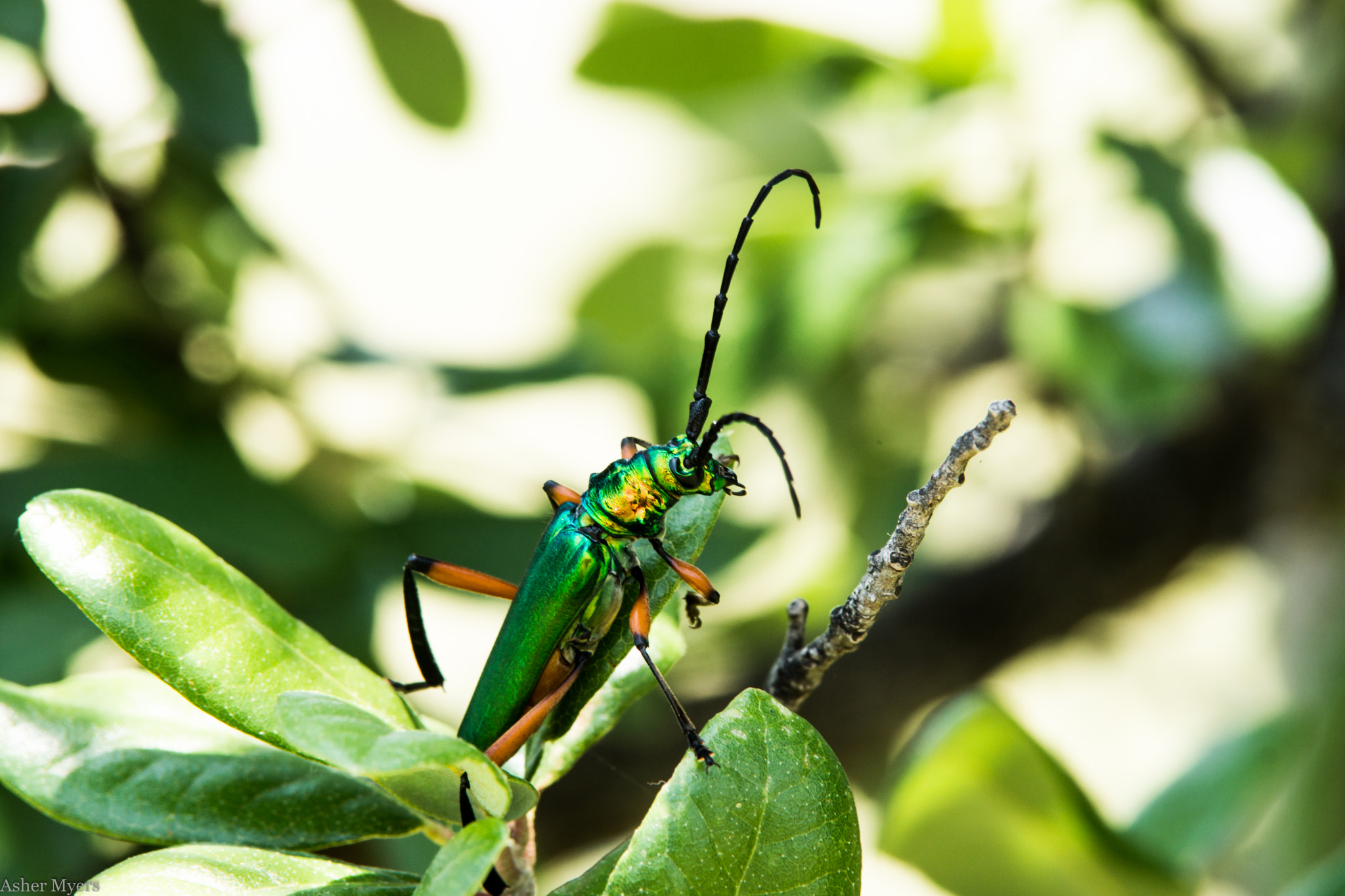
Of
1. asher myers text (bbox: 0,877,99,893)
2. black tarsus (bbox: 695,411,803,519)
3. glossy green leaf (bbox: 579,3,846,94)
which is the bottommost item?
asher myers text (bbox: 0,877,99,893)

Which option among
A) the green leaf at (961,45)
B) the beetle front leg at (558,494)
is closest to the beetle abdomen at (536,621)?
the beetle front leg at (558,494)

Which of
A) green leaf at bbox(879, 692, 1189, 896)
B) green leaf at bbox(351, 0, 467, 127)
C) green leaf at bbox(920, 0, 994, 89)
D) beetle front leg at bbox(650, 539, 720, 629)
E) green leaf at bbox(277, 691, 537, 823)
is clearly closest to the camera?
green leaf at bbox(277, 691, 537, 823)

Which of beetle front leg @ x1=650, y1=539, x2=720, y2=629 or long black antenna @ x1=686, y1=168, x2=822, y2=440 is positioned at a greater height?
long black antenna @ x1=686, y1=168, x2=822, y2=440

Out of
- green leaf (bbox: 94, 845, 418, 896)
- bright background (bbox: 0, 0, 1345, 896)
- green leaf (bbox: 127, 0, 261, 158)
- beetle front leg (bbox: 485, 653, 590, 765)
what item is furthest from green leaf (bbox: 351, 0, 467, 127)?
green leaf (bbox: 94, 845, 418, 896)

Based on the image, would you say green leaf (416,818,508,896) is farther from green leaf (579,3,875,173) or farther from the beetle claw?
green leaf (579,3,875,173)

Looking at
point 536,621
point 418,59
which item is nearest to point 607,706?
point 536,621

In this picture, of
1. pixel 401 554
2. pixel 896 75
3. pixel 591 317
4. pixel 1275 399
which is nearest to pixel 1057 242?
pixel 896 75

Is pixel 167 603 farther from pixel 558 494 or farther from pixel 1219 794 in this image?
pixel 1219 794
